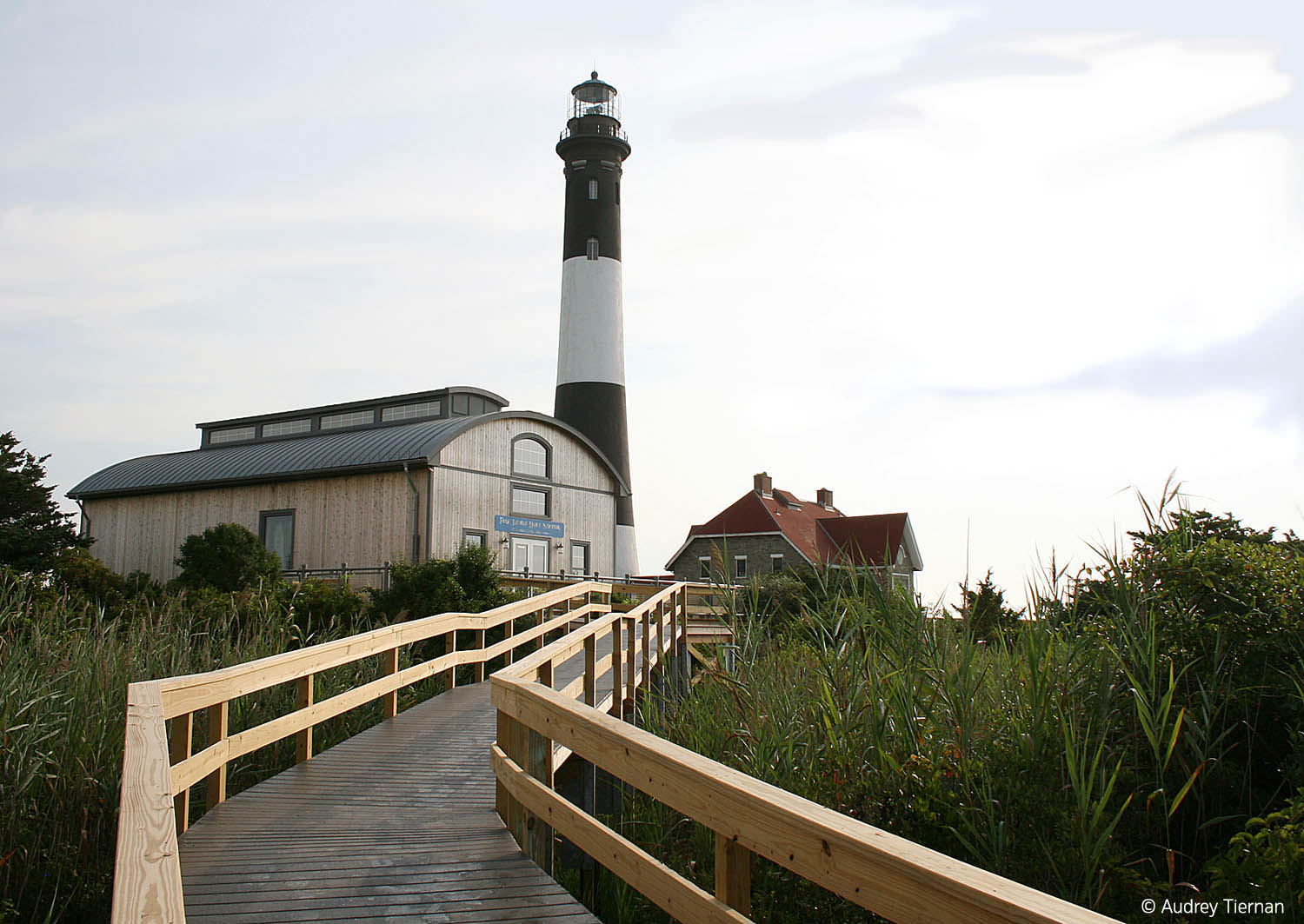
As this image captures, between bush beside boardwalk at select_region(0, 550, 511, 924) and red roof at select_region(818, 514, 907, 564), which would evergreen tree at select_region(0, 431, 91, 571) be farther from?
red roof at select_region(818, 514, 907, 564)

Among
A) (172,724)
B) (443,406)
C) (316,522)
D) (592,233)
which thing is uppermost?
(592,233)

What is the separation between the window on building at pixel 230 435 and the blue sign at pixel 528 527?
9.91 metres

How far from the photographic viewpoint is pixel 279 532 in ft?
81.5

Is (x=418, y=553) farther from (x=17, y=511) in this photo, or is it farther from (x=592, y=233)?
(x=592, y=233)

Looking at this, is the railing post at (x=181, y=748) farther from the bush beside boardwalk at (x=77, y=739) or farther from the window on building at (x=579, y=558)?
the window on building at (x=579, y=558)

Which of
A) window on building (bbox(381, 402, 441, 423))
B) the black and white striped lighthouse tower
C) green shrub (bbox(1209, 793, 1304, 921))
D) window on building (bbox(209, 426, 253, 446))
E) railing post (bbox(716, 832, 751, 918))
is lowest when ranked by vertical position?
green shrub (bbox(1209, 793, 1304, 921))

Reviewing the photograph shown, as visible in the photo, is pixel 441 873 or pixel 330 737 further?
pixel 330 737

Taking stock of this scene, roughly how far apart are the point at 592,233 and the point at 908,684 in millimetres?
28281

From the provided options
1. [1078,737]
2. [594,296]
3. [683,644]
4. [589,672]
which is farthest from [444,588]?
[594,296]

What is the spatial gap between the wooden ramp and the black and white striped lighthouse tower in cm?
2390

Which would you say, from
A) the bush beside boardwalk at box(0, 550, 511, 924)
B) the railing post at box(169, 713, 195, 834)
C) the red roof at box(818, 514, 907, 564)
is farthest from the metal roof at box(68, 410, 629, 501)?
the railing post at box(169, 713, 195, 834)

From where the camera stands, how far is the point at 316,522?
24.2 m

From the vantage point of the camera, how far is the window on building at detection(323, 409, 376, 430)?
2870 centimetres

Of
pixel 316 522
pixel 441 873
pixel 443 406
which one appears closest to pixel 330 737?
pixel 441 873
